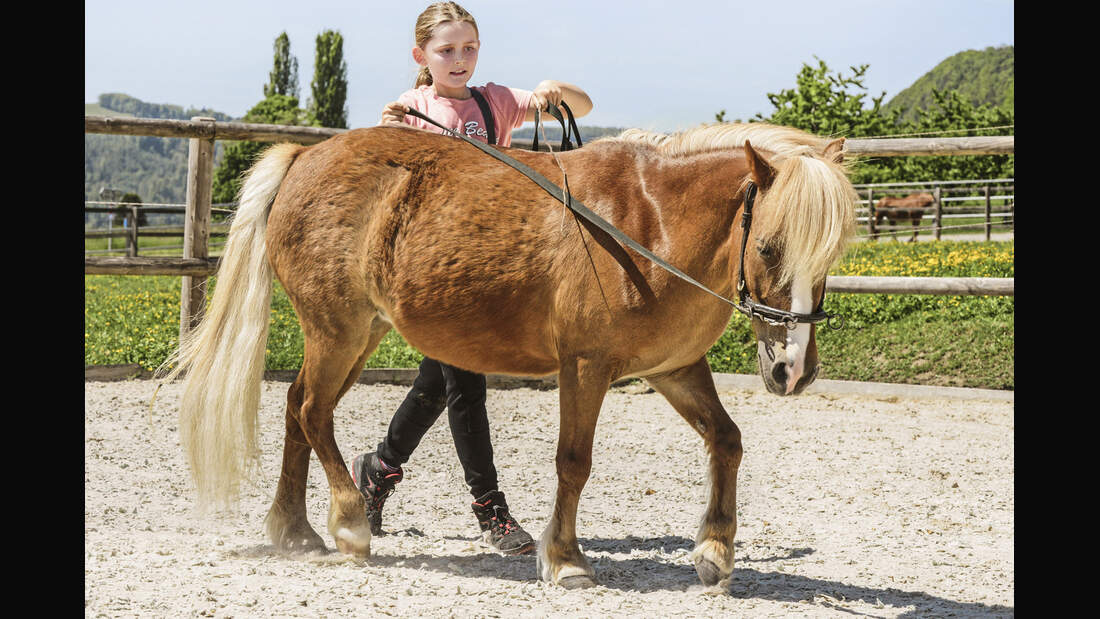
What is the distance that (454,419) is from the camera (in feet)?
13.3

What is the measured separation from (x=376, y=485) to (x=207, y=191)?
3.75 meters

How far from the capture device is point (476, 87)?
412 cm

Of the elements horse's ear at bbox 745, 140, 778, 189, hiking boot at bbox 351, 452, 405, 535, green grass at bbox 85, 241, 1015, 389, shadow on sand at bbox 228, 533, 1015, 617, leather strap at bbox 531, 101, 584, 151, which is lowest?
shadow on sand at bbox 228, 533, 1015, 617

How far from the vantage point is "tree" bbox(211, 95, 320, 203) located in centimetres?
5028

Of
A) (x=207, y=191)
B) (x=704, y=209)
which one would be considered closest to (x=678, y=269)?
(x=704, y=209)

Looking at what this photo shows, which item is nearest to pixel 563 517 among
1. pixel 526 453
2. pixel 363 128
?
pixel 363 128

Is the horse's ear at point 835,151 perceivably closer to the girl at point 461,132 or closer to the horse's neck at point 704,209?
the horse's neck at point 704,209

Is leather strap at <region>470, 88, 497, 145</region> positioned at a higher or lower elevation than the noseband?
higher

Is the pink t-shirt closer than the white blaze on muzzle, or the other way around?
the white blaze on muzzle

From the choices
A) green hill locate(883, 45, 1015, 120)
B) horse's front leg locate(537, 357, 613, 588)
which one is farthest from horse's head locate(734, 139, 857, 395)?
green hill locate(883, 45, 1015, 120)

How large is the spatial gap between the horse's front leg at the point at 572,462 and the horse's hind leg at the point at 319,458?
80 cm

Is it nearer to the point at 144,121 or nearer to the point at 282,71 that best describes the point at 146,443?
the point at 144,121

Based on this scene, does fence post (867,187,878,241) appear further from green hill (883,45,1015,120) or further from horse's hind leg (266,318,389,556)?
green hill (883,45,1015,120)

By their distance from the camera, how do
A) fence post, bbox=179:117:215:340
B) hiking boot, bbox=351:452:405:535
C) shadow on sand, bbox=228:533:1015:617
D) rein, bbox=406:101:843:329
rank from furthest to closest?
1. fence post, bbox=179:117:215:340
2. hiking boot, bbox=351:452:405:535
3. shadow on sand, bbox=228:533:1015:617
4. rein, bbox=406:101:843:329
